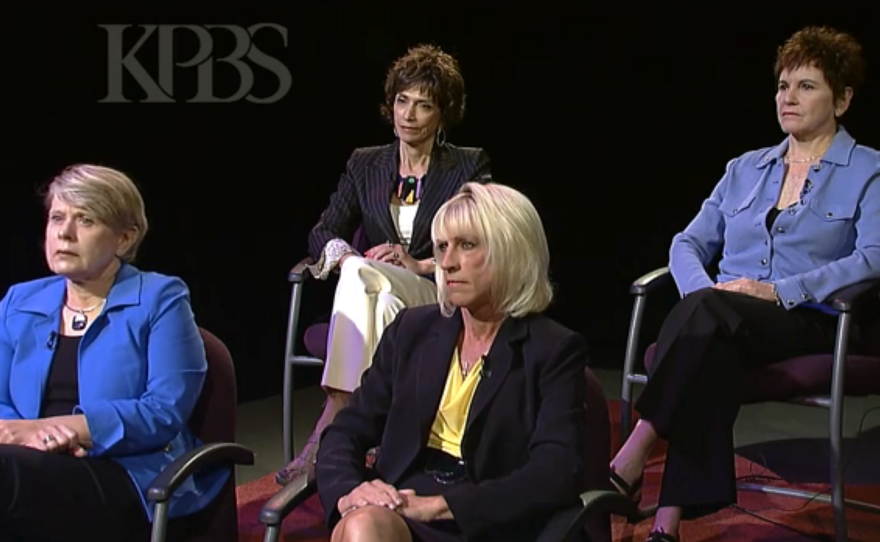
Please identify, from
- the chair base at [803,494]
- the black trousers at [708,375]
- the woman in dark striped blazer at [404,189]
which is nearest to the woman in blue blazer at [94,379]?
the woman in dark striped blazer at [404,189]

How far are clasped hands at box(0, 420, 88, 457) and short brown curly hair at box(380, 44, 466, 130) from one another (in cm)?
195

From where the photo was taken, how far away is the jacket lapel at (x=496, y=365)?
233 cm

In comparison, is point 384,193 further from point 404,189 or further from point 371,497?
point 371,497

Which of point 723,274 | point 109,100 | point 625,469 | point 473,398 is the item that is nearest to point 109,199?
point 473,398

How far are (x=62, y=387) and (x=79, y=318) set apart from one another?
6.1 inches

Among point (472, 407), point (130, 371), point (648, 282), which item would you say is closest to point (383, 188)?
point (648, 282)

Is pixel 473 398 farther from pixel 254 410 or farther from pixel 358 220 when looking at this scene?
Result: pixel 254 410

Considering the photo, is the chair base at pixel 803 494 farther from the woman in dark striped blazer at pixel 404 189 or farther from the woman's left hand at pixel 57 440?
the woman's left hand at pixel 57 440

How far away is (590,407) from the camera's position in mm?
2332

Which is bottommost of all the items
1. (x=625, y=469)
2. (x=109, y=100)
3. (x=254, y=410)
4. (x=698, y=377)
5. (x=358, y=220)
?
(x=254, y=410)

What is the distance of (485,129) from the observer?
5574 millimetres

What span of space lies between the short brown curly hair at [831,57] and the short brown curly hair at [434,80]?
3.45ft

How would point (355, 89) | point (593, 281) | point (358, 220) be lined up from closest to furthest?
1. point (358, 220)
2. point (355, 89)
3. point (593, 281)

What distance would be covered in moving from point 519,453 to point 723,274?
1.58m
